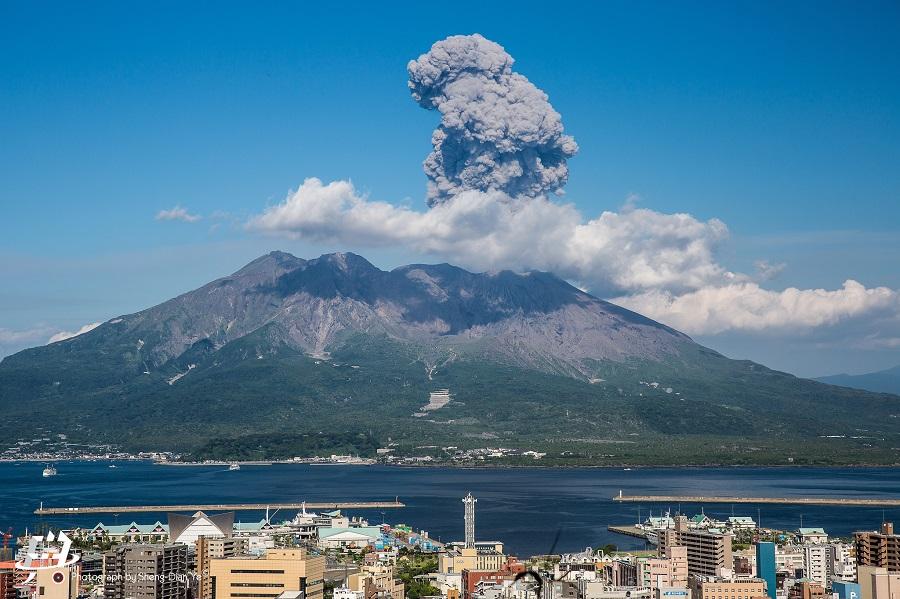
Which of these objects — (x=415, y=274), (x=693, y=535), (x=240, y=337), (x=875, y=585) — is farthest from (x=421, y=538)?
(x=415, y=274)

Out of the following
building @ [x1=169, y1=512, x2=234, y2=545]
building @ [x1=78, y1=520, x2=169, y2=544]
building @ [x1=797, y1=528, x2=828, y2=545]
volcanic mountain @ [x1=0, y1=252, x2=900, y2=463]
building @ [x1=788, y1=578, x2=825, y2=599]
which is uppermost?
volcanic mountain @ [x1=0, y1=252, x2=900, y2=463]

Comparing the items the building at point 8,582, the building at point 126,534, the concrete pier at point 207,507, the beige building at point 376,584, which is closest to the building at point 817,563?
the beige building at point 376,584

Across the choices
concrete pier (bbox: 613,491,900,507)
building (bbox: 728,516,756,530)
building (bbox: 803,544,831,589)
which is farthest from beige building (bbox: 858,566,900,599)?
concrete pier (bbox: 613,491,900,507)

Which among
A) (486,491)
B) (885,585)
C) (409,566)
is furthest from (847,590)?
(486,491)

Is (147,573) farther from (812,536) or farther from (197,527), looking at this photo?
(812,536)

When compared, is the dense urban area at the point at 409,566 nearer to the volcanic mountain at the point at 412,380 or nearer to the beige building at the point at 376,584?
the beige building at the point at 376,584

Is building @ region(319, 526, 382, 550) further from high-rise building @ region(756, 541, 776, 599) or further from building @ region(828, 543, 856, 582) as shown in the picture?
building @ region(828, 543, 856, 582)
